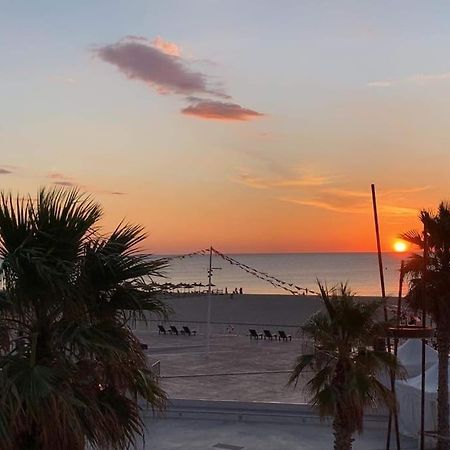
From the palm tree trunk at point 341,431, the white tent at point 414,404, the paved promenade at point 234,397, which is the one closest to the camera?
the palm tree trunk at point 341,431

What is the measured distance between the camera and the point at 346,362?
1025 centimetres

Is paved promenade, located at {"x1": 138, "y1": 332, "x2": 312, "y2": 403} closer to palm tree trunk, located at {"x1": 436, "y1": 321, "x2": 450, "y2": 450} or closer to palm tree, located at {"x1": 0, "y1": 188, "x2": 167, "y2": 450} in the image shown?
palm tree trunk, located at {"x1": 436, "y1": 321, "x2": 450, "y2": 450}

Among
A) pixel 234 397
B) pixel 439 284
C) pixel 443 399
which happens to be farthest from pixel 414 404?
pixel 234 397

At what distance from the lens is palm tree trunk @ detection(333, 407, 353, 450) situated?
1038 centimetres

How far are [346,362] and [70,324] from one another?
17.5 ft

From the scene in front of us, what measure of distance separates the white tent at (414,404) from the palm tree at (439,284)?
155cm

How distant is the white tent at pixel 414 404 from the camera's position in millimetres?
15991

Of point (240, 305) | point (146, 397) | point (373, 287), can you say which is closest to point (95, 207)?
point (146, 397)

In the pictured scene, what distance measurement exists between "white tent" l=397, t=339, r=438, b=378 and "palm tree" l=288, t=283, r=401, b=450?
28.8 feet

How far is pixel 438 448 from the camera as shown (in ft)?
47.7

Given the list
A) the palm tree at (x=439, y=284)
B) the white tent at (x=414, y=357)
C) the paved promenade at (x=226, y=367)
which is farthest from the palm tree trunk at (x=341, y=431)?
the white tent at (x=414, y=357)

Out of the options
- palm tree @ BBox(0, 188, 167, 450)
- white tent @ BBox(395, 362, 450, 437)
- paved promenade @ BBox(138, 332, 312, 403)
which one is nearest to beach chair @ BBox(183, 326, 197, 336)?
paved promenade @ BBox(138, 332, 312, 403)

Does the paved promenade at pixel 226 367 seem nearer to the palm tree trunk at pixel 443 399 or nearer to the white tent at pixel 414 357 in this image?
the white tent at pixel 414 357

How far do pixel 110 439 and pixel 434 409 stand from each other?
38.8 ft
